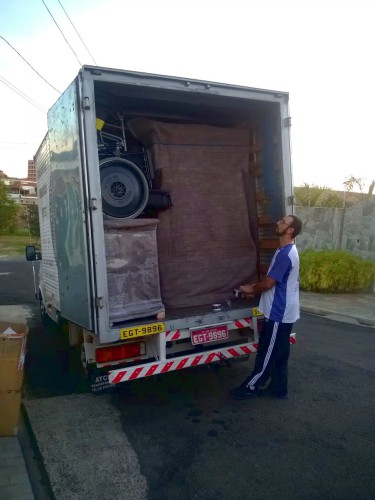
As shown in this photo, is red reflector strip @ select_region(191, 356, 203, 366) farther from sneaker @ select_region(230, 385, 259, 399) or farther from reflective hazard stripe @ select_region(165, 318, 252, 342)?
sneaker @ select_region(230, 385, 259, 399)

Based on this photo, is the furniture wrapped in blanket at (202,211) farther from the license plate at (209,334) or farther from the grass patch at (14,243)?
the grass patch at (14,243)

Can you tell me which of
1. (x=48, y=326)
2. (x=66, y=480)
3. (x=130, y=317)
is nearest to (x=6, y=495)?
(x=66, y=480)

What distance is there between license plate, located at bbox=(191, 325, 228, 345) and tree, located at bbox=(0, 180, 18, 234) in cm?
3263

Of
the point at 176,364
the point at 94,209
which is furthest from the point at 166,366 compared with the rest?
the point at 94,209

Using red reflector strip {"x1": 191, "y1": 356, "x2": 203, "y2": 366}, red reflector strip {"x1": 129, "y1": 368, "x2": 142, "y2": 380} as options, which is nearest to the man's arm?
red reflector strip {"x1": 191, "y1": 356, "x2": 203, "y2": 366}

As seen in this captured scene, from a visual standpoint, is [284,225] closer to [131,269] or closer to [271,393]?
[131,269]

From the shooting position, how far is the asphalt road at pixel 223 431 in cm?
292

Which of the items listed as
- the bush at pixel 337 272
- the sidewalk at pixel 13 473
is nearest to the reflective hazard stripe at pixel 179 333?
the sidewalk at pixel 13 473

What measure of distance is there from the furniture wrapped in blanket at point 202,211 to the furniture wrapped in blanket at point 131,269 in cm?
50

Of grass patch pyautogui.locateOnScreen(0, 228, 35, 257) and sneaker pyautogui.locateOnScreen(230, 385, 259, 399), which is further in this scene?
grass patch pyautogui.locateOnScreen(0, 228, 35, 257)

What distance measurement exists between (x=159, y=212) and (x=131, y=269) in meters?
0.93

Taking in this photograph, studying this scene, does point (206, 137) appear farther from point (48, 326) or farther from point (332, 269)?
point (332, 269)

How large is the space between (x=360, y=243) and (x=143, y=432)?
8992 millimetres

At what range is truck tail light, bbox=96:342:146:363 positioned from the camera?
3.72 metres
